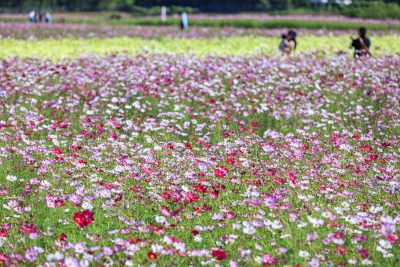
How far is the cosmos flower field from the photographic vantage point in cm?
471

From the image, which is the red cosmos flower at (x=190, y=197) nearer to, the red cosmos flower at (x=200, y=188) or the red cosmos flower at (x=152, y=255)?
the red cosmos flower at (x=200, y=188)

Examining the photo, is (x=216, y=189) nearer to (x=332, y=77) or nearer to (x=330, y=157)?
(x=330, y=157)

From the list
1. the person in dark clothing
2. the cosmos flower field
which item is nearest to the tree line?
the person in dark clothing

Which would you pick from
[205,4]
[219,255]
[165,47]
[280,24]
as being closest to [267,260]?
[219,255]

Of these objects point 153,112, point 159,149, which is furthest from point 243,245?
point 153,112

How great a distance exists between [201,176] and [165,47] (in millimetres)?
16091

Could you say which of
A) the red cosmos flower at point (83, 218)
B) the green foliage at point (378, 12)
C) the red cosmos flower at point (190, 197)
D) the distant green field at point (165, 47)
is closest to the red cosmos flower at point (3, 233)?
the red cosmos flower at point (83, 218)

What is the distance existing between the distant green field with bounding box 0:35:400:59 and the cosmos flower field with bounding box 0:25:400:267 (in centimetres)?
482

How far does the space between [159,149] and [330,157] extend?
1973 millimetres

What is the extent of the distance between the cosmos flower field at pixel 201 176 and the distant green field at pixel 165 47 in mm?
4815

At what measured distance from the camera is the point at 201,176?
6312mm

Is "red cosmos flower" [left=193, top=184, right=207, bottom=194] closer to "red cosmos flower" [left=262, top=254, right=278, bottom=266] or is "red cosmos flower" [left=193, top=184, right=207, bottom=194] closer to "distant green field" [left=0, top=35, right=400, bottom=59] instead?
"red cosmos flower" [left=262, top=254, right=278, bottom=266]

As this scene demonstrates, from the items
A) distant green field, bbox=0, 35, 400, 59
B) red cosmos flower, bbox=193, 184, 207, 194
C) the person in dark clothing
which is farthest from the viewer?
distant green field, bbox=0, 35, 400, 59

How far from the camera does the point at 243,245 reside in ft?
16.4
